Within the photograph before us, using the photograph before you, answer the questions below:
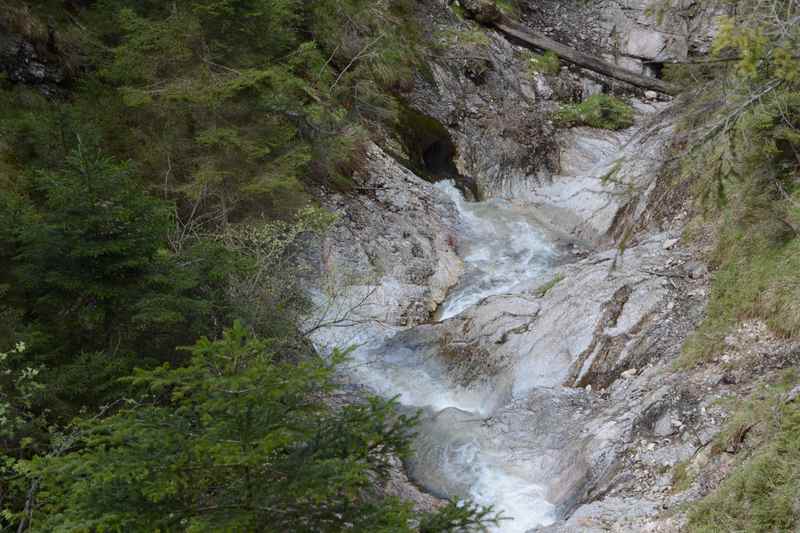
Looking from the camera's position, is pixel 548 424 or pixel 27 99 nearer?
pixel 548 424

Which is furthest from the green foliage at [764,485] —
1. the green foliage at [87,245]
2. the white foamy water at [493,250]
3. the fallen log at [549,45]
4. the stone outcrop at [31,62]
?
the fallen log at [549,45]

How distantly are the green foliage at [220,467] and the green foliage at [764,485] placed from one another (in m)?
2.57

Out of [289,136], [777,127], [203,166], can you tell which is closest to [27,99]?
[203,166]

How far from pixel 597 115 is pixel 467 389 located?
1141 centimetres

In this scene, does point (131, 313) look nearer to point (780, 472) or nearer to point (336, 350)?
point (336, 350)

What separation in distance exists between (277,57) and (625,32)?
563 inches

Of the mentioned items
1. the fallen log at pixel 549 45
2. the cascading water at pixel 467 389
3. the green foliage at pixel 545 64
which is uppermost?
the fallen log at pixel 549 45

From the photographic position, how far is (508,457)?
8.20 meters

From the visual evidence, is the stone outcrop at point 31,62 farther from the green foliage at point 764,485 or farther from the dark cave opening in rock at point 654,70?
the dark cave opening in rock at point 654,70

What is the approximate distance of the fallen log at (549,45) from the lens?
65.2 feet

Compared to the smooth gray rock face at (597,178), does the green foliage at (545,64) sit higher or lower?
higher

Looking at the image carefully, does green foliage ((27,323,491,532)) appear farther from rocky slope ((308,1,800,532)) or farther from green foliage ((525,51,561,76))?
green foliage ((525,51,561,76))

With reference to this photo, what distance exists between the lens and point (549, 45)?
66.4 ft

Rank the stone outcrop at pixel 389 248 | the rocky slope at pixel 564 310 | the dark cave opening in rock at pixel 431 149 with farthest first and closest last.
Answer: the dark cave opening in rock at pixel 431 149, the stone outcrop at pixel 389 248, the rocky slope at pixel 564 310
